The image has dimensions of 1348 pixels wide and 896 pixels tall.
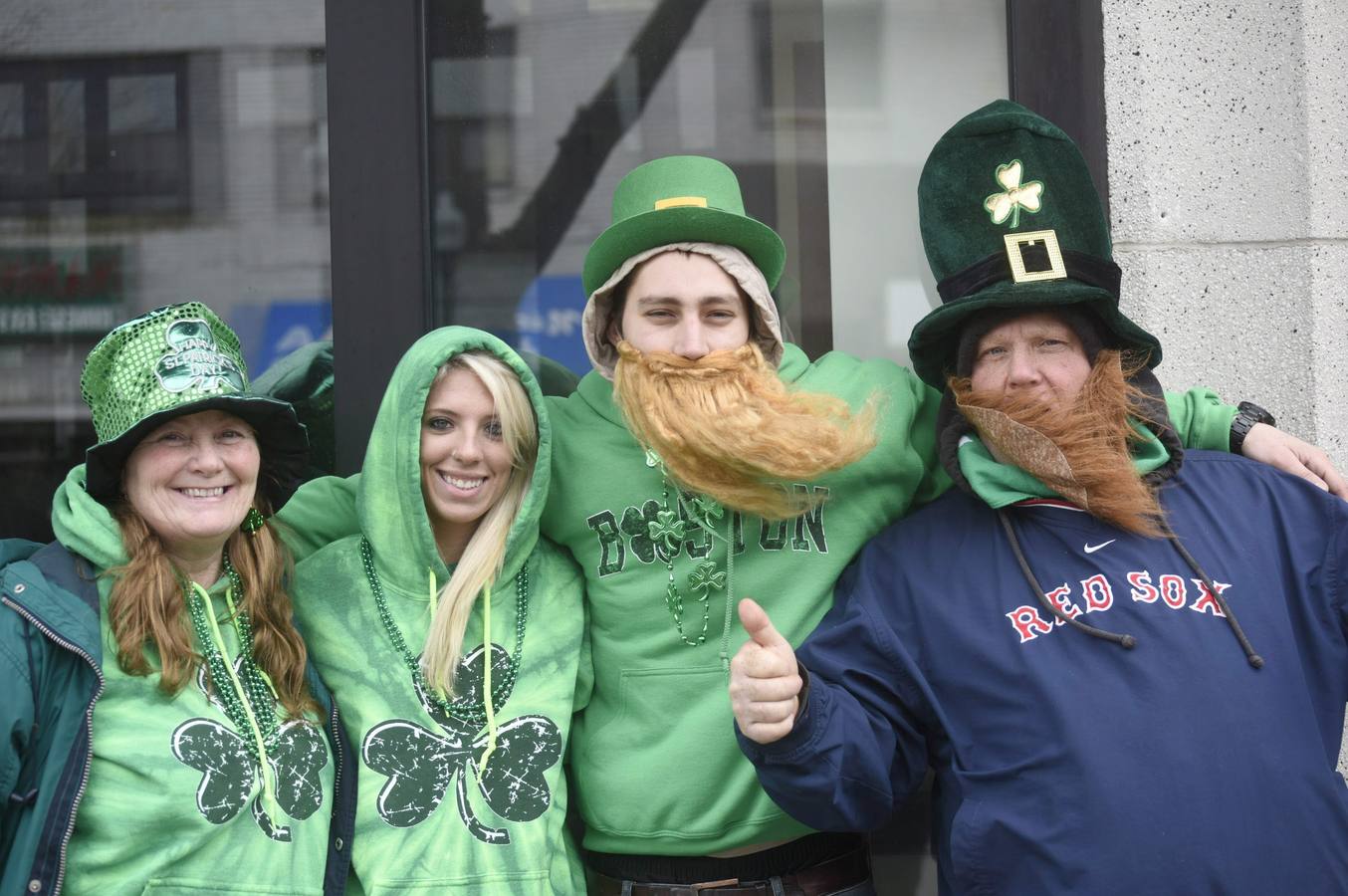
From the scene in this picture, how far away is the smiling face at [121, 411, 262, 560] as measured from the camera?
245cm

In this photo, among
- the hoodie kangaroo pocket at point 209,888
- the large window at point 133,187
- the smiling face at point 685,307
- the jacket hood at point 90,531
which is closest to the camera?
the hoodie kangaroo pocket at point 209,888

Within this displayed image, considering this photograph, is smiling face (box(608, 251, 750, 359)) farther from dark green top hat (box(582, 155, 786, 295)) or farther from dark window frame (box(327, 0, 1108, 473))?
dark window frame (box(327, 0, 1108, 473))

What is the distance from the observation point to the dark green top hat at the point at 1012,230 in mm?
2568

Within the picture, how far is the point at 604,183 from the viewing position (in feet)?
12.2

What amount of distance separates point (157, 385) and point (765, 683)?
1.30 meters

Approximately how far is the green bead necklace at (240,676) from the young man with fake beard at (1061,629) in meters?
0.95

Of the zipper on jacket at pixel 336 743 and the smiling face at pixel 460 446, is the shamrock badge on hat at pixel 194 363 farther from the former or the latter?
the zipper on jacket at pixel 336 743

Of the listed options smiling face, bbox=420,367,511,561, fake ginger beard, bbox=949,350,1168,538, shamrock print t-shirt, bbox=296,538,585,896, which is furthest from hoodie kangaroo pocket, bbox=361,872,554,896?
fake ginger beard, bbox=949,350,1168,538

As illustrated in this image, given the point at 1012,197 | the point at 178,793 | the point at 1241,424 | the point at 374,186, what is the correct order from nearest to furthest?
the point at 178,793, the point at 1012,197, the point at 1241,424, the point at 374,186

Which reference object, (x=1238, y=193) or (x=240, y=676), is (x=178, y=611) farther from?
(x=1238, y=193)

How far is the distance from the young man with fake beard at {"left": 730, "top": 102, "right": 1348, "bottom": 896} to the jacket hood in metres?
1.23

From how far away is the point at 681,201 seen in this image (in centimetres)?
283

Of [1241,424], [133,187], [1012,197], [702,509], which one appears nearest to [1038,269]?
[1012,197]

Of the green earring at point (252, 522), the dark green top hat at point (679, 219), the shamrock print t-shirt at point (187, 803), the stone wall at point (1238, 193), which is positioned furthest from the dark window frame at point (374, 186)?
the shamrock print t-shirt at point (187, 803)
